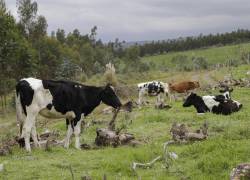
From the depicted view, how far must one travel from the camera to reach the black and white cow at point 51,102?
559 inches

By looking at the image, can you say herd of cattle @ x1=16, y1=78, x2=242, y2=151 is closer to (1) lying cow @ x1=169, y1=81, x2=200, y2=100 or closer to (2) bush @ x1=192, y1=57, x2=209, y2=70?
(1) lying cow @ x1=169, y1=81, x2=200, y2=100

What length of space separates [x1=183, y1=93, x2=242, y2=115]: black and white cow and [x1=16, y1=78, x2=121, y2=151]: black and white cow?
6.94 m

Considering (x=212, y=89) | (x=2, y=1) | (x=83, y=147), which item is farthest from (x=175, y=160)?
(x=2, y=1)

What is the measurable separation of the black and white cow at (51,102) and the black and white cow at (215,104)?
6.94 m

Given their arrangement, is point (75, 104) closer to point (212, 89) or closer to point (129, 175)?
point (129, 175)

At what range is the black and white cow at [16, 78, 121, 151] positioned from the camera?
46.6ft

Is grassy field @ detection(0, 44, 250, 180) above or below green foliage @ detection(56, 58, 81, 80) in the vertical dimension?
above

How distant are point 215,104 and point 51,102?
9.15 meters

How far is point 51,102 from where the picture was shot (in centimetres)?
1455

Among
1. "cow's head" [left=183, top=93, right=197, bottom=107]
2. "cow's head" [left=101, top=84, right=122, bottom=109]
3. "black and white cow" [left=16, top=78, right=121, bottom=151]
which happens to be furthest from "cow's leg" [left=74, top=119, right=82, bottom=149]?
"cow's head" [left=183, top=93, right=197, bottom=107]

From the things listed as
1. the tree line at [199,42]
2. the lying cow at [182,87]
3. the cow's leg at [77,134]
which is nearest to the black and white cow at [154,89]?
the lying cow at [182,87]

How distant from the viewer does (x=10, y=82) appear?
45250 mm

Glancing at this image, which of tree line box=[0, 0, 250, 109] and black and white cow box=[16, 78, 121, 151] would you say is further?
tree line box=[0, 0, 250, 109]

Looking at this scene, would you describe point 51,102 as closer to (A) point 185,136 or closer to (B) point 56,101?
(B) point 56,101
